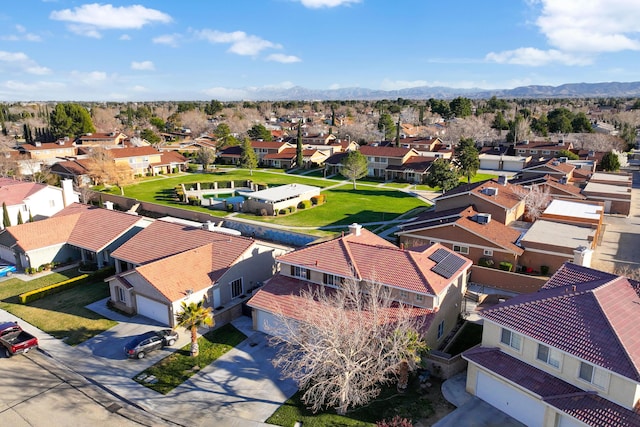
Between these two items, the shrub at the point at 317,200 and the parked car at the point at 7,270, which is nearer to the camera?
the parked car at the point at 7,270

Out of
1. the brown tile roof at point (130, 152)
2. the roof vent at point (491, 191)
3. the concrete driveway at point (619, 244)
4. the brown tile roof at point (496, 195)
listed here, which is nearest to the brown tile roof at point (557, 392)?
the concrete driveway at point (619, 244)

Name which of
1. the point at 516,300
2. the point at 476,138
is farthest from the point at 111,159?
the point at 476,138

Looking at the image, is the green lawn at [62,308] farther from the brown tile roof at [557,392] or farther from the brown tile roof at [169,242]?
the brown tile roof at [557,392]

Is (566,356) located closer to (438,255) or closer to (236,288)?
(438,255)

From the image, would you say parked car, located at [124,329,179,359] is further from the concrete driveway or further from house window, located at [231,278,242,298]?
the concrete driveway

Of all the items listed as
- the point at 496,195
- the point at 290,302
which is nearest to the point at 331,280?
the point at 290,302

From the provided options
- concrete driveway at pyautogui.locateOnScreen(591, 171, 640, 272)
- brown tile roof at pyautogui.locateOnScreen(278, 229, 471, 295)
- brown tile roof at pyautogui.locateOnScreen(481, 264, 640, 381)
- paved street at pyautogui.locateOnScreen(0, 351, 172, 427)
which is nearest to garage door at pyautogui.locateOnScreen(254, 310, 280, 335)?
brown tile roof at pyautogui.locateOnScreen(278, 229, 471, 295)

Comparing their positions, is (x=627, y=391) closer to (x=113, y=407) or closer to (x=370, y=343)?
(x=370, y=343)

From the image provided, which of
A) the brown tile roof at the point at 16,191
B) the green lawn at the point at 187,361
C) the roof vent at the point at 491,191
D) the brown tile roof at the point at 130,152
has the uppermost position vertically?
the brown tile roof at the point at 130,152
